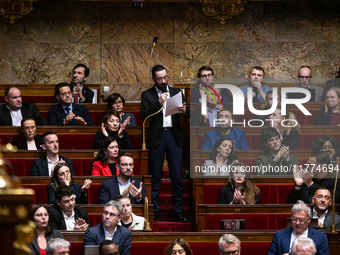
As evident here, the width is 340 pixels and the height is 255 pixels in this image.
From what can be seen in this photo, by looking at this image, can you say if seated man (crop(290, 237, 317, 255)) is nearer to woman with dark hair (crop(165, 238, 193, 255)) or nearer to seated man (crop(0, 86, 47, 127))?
woman with dark hair (crop(165, 238, 193, 255))

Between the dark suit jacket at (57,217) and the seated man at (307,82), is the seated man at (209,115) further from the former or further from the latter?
the dark suit jacket at (57,217)

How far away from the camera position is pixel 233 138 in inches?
140

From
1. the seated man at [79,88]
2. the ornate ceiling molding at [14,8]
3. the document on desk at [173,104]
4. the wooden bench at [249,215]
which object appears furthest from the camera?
the ornate ceiling molding at [14,8]

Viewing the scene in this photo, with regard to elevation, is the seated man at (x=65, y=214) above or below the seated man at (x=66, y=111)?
below

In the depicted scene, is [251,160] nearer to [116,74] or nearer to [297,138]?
[297,138]

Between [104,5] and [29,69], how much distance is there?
98cm

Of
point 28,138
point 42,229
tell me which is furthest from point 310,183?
point 28,138

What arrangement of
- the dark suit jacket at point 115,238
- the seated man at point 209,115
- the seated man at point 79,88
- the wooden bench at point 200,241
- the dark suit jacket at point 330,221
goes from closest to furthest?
the dark suit jacket at point 115,238 → the wooden bench at point 200,241 → the dark suit jacket at point 330,221 → the seated man at point 209,115 → the seated man at point 79,88

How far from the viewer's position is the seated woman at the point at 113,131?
11.7ft

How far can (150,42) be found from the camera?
17.2 ft

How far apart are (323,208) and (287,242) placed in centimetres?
45

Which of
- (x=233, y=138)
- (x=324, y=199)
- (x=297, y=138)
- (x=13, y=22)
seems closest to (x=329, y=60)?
(x=297, y=138)

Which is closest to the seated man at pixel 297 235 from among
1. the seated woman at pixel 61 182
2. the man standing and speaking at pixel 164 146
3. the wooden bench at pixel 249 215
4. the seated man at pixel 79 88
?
the wooden bench at pixel 249 215

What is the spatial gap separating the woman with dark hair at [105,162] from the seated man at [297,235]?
121 cm
